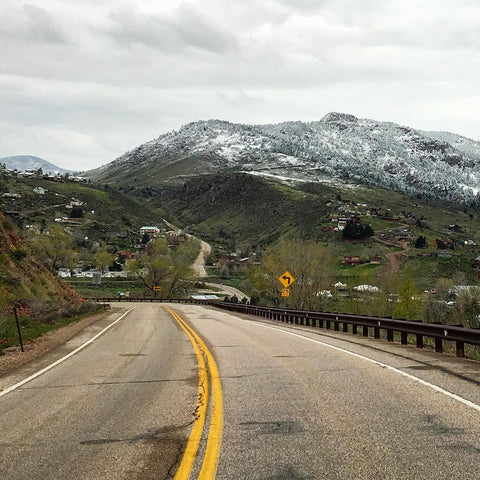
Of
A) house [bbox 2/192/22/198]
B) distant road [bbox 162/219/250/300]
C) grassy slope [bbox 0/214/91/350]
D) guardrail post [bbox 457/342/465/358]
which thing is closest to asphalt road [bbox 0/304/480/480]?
guardrail post [bbox 457/342/465/358]

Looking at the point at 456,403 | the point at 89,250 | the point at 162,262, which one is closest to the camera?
the point at 456,403

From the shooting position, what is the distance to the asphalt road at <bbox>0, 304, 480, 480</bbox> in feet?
16.3

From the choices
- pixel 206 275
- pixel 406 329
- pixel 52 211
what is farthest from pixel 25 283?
pixel 52 211

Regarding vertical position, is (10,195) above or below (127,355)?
above

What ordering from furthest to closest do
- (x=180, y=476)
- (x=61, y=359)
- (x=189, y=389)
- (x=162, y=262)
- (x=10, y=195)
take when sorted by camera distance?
(x=10, y=195) → (x=162, y=262) → (x=61, y=359) → (x=189, y=389) → (x=180, y=476)

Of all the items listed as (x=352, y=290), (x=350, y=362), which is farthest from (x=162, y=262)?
(x=350, y=362)

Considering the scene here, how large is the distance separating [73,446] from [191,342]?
37.4 feet

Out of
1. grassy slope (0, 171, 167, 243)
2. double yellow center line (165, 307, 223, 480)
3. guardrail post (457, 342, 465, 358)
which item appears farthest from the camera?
grassy slope (0, 171, 167, 243)

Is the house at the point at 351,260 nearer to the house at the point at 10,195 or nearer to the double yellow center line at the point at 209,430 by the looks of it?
the house at the point at 10,195

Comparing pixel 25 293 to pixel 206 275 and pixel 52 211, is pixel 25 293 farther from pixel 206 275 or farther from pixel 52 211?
pixel 52 211

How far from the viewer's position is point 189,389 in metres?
8.91

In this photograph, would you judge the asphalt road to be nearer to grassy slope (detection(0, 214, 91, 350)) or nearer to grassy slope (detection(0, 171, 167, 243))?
Answer: grassy slope (detection(0, 214, 91, 350))

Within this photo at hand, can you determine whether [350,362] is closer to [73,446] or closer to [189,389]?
[189,389]

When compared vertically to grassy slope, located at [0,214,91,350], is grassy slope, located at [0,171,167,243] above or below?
above
